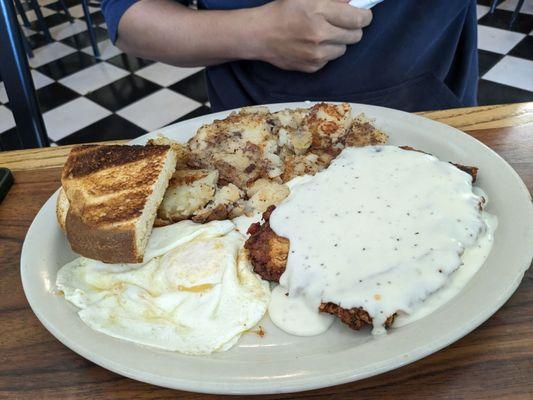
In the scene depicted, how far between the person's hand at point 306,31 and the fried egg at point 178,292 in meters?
0.66

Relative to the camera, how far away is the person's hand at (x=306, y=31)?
4.66 feet

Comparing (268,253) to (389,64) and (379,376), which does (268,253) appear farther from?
(389,64)

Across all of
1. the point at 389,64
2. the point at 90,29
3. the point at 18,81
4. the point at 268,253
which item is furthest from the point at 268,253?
the point at 90,29

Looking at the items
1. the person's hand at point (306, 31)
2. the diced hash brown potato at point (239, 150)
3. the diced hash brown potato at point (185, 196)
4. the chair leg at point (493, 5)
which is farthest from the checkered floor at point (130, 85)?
the diced hash brown potato at point (185, 196)

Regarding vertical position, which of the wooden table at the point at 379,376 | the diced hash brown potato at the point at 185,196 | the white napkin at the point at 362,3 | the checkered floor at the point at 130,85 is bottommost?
the checkered floor at the point at 130,85

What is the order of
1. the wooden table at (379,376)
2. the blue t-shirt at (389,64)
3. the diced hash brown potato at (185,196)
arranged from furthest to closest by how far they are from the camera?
1. the blue t-shirt at (389,64)
2. the diced hash brown potato at (185,196)
3. the wooden table at (379,376)

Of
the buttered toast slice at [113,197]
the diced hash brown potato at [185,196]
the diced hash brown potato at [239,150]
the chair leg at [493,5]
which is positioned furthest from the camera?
the chair leg at [493,5]

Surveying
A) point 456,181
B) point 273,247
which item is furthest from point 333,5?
point 273,247

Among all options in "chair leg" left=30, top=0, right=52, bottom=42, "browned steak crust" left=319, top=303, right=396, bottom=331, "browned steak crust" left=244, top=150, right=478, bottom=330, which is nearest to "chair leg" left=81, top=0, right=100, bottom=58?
"chair leg" left=30, top=0, right=52, bottom=42

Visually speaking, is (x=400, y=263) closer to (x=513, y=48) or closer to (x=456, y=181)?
(x=456, y=181)

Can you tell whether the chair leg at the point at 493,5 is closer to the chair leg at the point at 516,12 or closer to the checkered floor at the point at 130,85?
the checkered floor at the point at 130,85

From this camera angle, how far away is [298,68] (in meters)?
1.59

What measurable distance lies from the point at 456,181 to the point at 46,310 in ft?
2.76

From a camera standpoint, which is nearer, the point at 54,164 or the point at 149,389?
the point at 149,389
